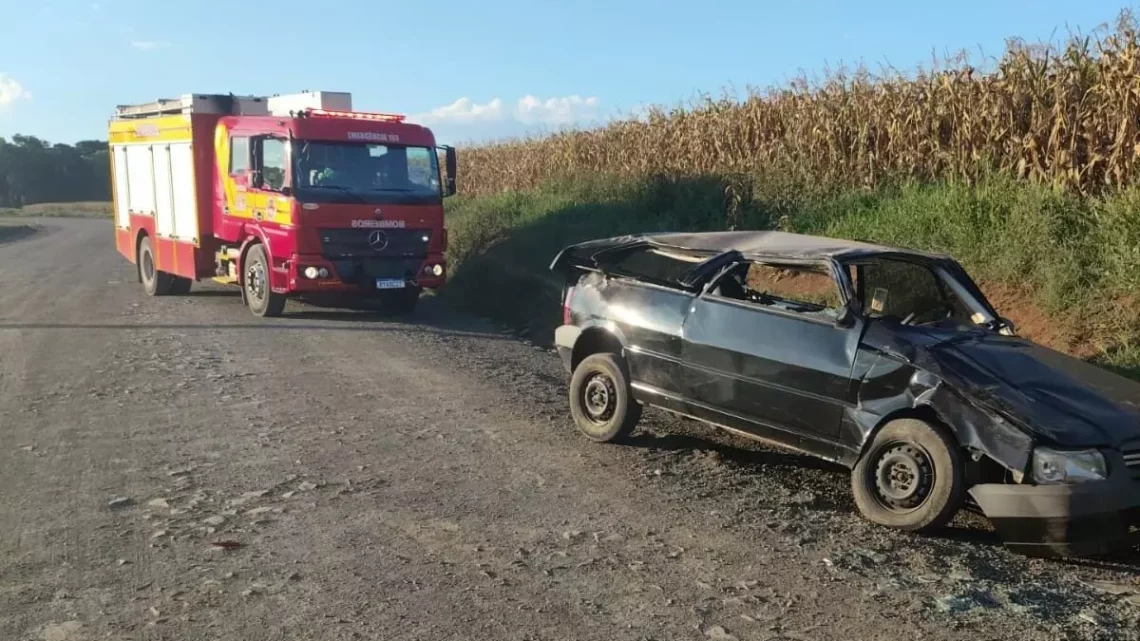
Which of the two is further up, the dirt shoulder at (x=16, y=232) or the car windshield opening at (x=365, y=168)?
the car windshield opening at (x=365, y=168)

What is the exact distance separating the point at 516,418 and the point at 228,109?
8.93 meters

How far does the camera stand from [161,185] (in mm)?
15672

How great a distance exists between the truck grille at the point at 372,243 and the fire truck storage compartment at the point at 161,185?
117 inches

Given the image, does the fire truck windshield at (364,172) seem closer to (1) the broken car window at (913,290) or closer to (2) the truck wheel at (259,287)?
(2) the truck wheel at (259,287)

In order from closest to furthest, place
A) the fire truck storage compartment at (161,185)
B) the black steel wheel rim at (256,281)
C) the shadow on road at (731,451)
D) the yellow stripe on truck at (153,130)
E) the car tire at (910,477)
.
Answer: the car tire at (910,477) < the shadow on road at (731,451) < the black steel wheel rim at (256,281) < the yellow stripe on truck at (153,130) < the fire truck storage compartment at (161,185)

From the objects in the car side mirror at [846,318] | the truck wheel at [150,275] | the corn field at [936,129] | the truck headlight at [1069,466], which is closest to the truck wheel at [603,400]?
the car side mirror at [846,318]

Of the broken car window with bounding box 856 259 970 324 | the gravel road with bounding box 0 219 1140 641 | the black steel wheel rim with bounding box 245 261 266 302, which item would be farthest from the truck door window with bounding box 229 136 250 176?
the broken car window with bounding box 856 259 970 324

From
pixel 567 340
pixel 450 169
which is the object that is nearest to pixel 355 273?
pixel 450 169

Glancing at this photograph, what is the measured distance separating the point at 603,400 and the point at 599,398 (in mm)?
50

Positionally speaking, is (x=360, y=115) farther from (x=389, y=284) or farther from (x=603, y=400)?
(x=603, y=400)

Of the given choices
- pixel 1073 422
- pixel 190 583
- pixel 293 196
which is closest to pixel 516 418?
pixel 190 583

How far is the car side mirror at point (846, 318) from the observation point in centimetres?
584

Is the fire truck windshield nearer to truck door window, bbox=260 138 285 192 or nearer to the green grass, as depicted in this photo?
truck door window, bbox=260 138 285 192

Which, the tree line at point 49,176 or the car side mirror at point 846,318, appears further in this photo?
the tree line at point 49,176
